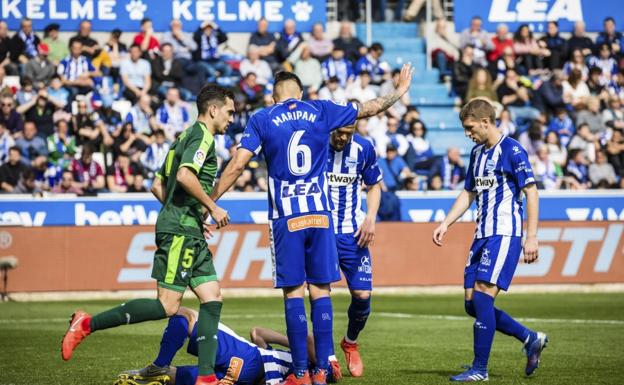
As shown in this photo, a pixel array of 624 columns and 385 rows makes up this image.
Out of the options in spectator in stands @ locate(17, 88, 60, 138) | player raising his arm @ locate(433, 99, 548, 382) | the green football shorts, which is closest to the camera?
the green football shorts

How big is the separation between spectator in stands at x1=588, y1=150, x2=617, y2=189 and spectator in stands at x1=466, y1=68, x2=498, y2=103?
303cm

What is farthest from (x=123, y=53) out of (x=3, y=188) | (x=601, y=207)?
(x=601, y=207)

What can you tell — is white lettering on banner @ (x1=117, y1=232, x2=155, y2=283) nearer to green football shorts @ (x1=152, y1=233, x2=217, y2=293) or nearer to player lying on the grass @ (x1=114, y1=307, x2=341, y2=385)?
player lying on the grass @ (x1=114, y1=307, x2=341, y2=385)

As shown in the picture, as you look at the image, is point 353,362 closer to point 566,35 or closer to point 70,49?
point 70,49

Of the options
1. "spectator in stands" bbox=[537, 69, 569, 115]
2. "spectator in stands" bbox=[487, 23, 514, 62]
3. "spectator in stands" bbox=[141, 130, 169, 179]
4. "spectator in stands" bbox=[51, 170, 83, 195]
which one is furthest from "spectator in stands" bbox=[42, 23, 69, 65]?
"spectator in stands" bbox=[537, 69, 569, 115]

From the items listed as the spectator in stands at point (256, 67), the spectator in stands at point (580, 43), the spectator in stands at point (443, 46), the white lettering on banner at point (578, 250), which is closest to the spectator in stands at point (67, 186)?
the spectator in stands at point (256, 67)

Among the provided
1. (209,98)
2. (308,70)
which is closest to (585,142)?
(308,70)

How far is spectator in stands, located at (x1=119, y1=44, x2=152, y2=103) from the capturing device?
2392 cm

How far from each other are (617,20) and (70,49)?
14.1 meters

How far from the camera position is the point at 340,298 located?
20.0 metres

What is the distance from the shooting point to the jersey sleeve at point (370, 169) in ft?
36.4

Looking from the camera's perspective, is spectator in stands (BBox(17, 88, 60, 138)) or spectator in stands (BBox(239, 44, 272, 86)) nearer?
spectator in stands (BBox(17, 88, 60, 138))

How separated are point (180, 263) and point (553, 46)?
20.8 m

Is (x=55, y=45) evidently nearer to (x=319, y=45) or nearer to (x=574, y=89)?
(x=319, y=45)
